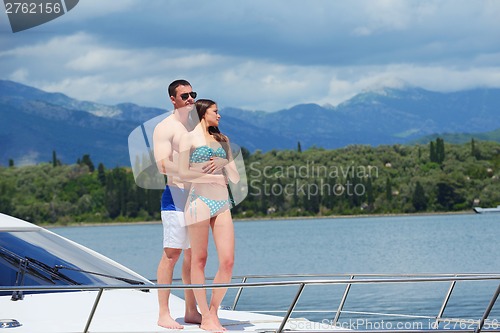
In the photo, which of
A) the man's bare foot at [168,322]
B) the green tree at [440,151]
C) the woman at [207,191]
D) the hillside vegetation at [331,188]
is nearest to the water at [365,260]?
the woman at [207,191]

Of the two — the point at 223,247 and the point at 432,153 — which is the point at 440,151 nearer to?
the point at 432,153

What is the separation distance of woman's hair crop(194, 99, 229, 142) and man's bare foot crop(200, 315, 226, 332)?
1287 mm

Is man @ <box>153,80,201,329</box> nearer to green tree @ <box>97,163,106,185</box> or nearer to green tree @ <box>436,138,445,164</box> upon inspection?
green tree @ <box>436,138,445,164</box>

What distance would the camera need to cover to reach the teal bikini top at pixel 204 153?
22.5 ft

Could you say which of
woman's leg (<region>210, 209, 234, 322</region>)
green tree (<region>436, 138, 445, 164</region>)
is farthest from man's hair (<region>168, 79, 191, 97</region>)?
green tree (<region>436, 138, 445, 164</region>)

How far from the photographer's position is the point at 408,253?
59.9 metres

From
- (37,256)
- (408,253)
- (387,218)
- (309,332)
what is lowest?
(387,218)

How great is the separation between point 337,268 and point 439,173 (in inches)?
3219

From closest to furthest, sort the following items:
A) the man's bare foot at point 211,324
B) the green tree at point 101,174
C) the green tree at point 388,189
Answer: the man's bare foot at point 211,324
the green tree at point 388,189
the green tree at point 101,174

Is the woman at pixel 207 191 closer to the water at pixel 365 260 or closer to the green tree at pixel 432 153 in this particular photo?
the water at pixel 365 260

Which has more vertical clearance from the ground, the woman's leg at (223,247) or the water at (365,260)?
the woman's leg at (223,247)

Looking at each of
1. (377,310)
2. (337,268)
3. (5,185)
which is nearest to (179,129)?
(377,310)

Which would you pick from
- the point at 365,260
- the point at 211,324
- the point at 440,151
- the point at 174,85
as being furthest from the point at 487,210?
the point at 211,324

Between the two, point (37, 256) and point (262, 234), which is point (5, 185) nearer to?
point (262, 234)
